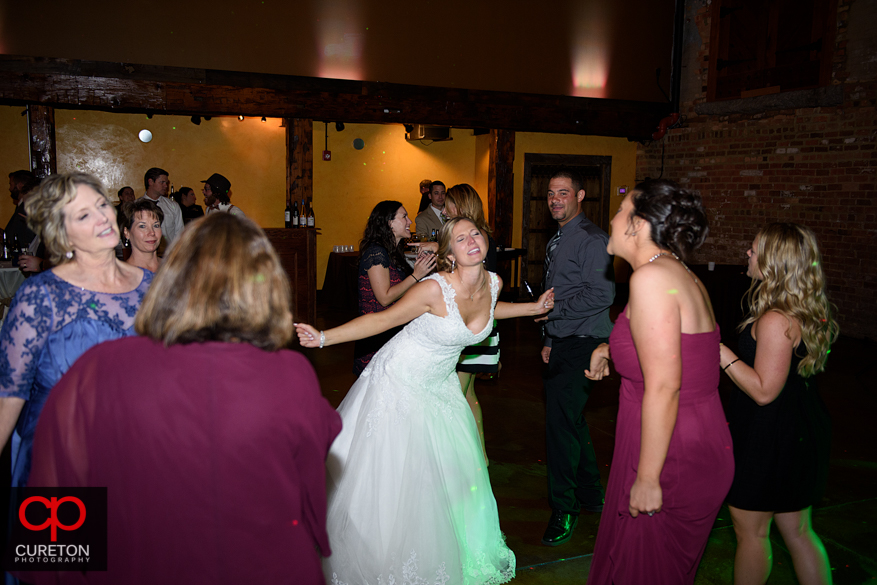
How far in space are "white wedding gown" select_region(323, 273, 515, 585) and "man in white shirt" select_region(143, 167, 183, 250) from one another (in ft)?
12.6

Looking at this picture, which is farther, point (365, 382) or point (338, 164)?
point (338, 164)

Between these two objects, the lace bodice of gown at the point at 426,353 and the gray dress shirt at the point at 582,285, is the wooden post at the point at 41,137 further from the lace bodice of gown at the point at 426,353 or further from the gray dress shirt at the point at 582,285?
the gray dress shirt at the point at 582,285

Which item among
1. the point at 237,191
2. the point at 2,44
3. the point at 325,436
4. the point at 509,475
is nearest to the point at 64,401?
the point at 325,436

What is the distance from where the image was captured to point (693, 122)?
9305mm

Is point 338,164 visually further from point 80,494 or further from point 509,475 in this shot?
point 80,494

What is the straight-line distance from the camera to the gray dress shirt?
2865 millimetres

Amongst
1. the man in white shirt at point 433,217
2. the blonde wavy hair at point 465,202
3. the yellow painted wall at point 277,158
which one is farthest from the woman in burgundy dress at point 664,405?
the yellow painted wall at point 277,158

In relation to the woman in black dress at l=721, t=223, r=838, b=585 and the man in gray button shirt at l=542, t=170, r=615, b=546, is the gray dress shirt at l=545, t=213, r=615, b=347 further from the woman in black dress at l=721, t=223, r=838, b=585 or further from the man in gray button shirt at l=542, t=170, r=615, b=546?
the woman in black dress at l=721, t=223, r=838, b=585

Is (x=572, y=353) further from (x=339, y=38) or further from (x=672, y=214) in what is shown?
(x=339, y=38)

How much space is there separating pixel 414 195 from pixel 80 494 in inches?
357

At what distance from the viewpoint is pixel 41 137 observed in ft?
23.2

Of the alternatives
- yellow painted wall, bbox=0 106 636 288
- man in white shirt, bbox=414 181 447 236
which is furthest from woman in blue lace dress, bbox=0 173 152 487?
yellow painted wall, bbox=0 106 636 288

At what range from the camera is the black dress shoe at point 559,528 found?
110 inches
